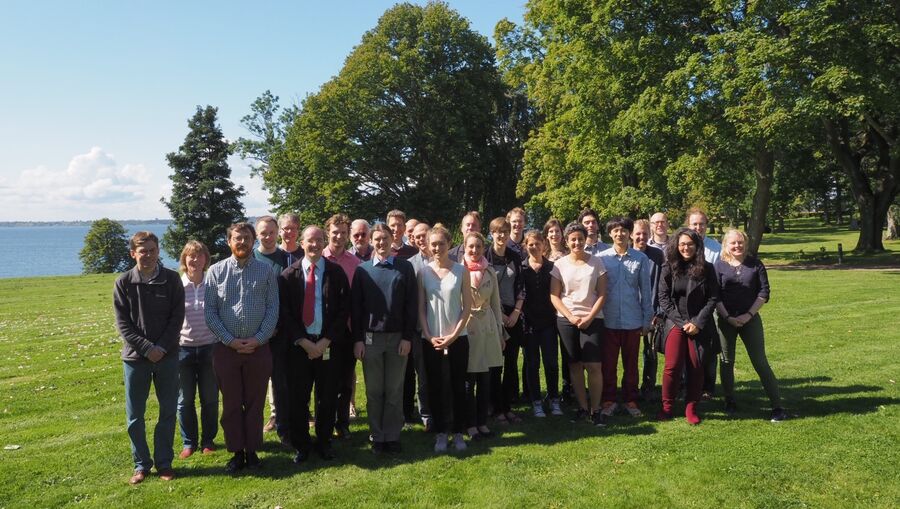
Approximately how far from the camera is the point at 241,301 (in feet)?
16.7

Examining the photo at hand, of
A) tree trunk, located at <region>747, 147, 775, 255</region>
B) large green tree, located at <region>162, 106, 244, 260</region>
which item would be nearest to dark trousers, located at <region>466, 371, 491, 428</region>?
tree trunk, located at <region>747, 147, 775, 255</region>

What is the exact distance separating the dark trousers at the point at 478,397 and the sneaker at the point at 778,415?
Answer: 3.02m

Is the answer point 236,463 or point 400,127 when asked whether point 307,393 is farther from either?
point 400,127

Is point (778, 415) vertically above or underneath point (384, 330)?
underneath

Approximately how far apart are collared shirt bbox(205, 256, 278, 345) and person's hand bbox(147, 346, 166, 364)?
440 mm

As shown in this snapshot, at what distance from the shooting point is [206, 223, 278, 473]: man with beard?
507cm

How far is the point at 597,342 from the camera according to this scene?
6082mm

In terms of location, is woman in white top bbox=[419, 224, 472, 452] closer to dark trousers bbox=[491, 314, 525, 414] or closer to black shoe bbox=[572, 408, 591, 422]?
dark trousers bbox=[491, 314, 525, 414]

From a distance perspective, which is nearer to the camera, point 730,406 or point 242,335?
point 242,335

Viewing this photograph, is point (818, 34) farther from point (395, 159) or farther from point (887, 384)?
point (395, 159)

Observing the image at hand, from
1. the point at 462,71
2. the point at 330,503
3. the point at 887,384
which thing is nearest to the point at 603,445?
the point at 330,503

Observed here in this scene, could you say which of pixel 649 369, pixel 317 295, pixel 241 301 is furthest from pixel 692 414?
pixel 241 301

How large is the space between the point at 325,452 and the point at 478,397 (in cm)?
161

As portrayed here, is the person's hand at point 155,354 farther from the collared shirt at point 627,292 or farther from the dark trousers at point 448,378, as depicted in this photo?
the collared shirt at point 627,292
